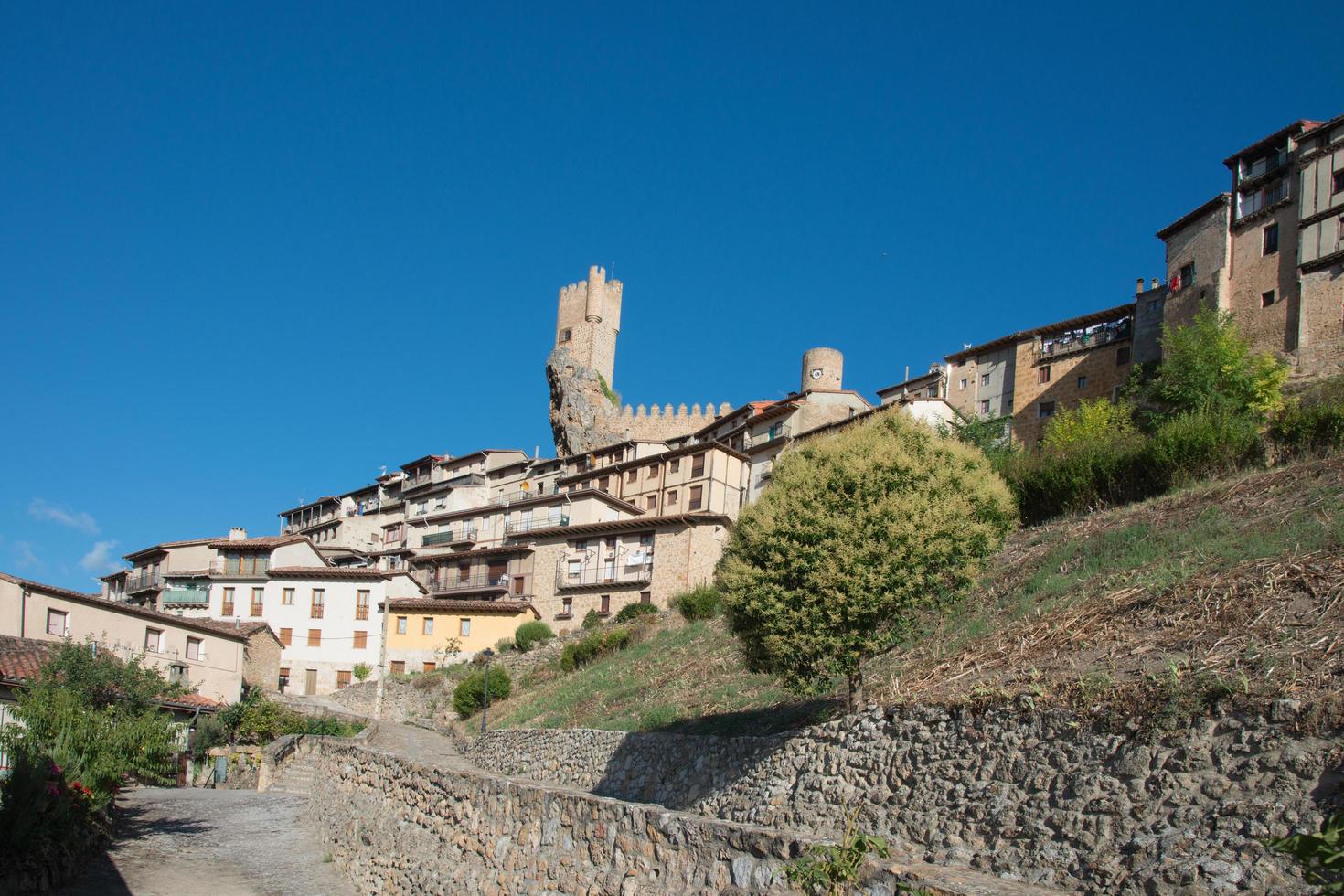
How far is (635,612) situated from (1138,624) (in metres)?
35.0

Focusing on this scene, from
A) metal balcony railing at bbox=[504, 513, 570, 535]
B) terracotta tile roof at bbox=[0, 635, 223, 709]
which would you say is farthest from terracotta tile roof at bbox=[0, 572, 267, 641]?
metal balcony railing at bbox=[504, 513, 570, 535]

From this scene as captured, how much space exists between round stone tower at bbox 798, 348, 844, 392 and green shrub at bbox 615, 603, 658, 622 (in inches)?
→ 1180

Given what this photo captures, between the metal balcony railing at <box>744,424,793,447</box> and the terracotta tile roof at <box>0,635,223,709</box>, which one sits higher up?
the metal balcony railing at <box>744,424,793,447</box>

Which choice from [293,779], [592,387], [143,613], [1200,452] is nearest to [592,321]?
[592,387]

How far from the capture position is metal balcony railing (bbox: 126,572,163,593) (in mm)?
63750

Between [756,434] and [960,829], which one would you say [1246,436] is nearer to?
[960,829]

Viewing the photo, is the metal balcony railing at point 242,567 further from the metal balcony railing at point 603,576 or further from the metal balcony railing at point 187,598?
the metal balcony railing at point 603,576

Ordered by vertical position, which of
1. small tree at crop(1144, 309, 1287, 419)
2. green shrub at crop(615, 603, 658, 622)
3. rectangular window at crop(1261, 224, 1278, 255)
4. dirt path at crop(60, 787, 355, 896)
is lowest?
dirt path at crop(60, 787, 355, 896)

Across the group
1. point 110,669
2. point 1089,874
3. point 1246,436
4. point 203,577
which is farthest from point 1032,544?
point 203,577

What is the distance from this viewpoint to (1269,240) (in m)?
44.4

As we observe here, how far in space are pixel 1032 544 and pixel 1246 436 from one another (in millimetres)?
5705

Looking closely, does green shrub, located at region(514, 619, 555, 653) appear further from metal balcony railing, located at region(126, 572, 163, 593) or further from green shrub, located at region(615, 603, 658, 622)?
metal balcony railing, located at region(126, 572, 163, 593)

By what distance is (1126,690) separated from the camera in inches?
378

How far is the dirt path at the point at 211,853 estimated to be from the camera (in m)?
17.7
